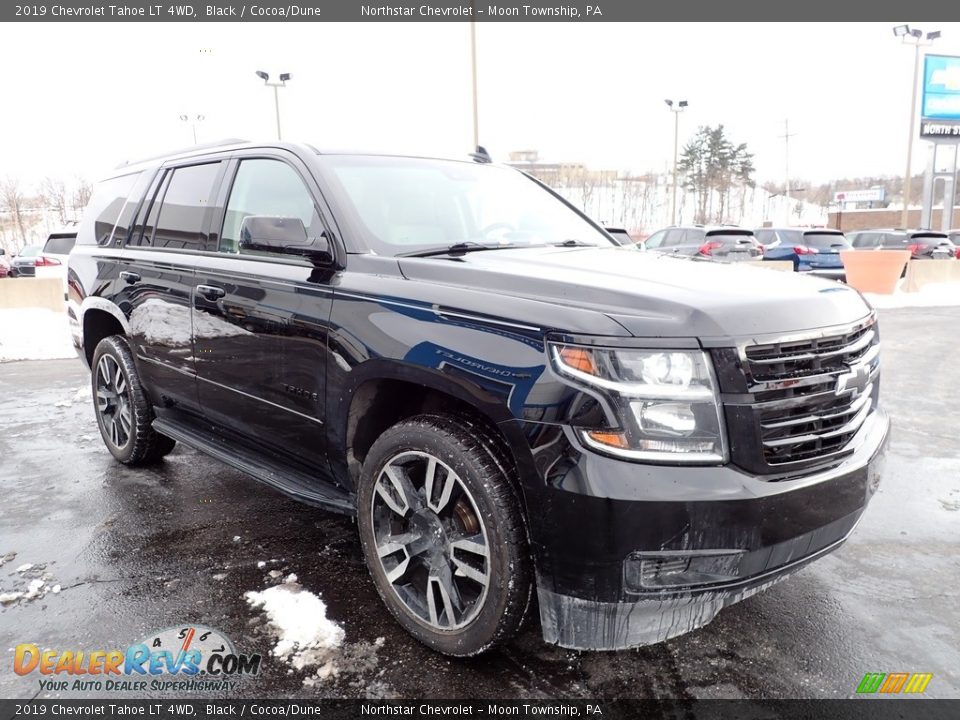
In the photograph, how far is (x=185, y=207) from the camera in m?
4.05

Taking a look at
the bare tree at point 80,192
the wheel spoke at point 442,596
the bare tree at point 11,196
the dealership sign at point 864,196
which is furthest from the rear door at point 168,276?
the dealership sign at point 864,196

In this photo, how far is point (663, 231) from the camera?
62.5ft

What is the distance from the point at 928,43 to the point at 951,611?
39.2 metres

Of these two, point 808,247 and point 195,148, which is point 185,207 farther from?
point 808,247

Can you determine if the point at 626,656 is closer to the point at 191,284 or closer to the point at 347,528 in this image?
the point at 347,528

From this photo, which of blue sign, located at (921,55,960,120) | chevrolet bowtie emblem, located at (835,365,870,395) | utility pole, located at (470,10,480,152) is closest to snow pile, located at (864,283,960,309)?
utility pole, located at (470,10,480,152)

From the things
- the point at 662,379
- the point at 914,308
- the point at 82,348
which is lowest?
the point at 914,308

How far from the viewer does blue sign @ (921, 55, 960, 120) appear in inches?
1419

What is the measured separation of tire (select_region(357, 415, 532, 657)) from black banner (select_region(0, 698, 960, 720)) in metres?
0.22

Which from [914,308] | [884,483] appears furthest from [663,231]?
[884,483]

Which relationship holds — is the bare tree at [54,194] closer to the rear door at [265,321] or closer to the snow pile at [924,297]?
the snow pile at [924,297]

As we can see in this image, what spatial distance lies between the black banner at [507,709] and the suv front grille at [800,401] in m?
0.83

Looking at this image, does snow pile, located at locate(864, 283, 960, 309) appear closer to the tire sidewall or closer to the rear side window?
the rear side window

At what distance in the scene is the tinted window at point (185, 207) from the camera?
384cm
